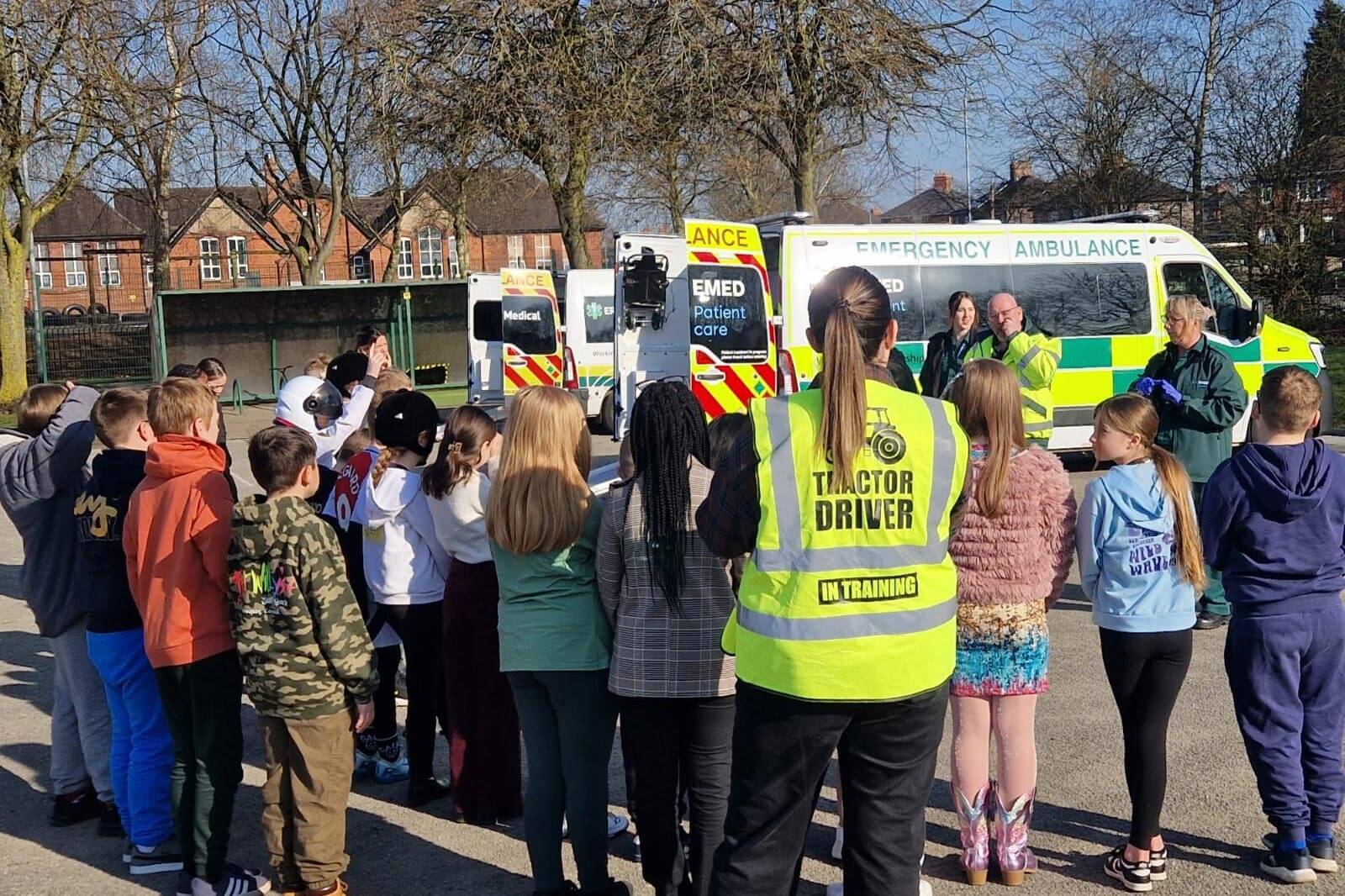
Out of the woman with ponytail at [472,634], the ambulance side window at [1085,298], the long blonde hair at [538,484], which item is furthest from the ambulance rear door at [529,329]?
the long blonde hair at [538,484]

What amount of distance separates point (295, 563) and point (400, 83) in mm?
16703

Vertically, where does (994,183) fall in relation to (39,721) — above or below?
above

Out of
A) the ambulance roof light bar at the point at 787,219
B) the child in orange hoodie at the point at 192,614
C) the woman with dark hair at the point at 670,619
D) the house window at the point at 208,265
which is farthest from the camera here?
the house window at the point at 208,265

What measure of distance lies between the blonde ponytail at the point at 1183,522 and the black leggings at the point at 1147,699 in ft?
0.65

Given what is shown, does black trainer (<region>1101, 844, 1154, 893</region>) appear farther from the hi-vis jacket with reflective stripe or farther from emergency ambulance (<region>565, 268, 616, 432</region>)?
emergency ambulance (<region>565, 268, 616, 432</region>)

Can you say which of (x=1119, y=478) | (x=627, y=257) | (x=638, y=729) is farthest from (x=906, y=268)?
(x=638, y=729)

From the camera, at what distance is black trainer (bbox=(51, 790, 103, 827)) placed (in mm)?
5211

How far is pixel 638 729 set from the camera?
3.88 metres

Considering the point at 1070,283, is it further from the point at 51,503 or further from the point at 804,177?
the point at 51,503

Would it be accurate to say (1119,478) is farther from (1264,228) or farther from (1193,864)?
(1264,228)

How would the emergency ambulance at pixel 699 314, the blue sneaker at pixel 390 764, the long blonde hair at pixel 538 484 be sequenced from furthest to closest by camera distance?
the emergency ambulance at pixel 699 314 < the blue sneaker at pixel 390 764 < the long blonde hair at pixel 538 484

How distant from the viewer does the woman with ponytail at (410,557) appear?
197 inches

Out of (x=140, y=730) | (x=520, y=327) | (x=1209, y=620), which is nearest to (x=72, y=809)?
(x=140, y=730)

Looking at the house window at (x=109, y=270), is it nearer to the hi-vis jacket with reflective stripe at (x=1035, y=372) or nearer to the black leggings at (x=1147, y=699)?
the hi-vis jacket with reflective stripe at (x=1035, y=372)
